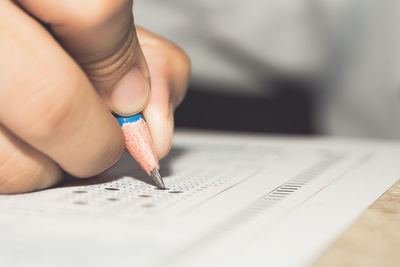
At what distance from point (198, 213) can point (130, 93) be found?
0.15 metres

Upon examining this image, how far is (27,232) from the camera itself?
0.34 meters

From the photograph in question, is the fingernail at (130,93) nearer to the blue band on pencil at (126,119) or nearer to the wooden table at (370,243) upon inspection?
the blue band on pencil at (126,119)

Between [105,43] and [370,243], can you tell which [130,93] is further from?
[370,243]

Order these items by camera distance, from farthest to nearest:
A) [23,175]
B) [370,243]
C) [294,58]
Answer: [294,58], [23,175], [370,243]

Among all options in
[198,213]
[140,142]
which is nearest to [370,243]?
[198,213]

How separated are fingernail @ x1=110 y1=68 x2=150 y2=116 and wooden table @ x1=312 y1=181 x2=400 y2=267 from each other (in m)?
0.23

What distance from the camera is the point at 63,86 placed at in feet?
1.30

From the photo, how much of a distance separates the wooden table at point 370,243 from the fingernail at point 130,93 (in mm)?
234

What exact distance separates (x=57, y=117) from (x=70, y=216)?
82 mm

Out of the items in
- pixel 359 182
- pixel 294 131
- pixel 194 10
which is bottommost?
pixel 294 131

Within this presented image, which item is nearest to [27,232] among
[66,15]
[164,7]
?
[66,15]

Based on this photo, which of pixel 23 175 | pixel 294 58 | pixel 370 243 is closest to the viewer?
pixel 370 243

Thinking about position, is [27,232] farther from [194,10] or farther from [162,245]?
[194,10]

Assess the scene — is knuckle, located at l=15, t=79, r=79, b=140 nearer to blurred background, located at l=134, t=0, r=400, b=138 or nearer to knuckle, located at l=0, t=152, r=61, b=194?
knuckle, located at l=0, t=152, r=61, b=194
